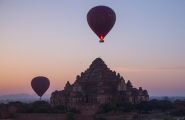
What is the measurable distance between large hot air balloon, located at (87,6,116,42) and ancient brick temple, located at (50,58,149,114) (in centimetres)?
1781

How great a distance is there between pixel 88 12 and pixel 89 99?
2202 centimetres

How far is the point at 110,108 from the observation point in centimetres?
3884

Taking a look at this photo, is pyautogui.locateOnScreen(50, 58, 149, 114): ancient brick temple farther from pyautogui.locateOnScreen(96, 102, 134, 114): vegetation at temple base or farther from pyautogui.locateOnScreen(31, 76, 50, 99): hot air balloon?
pyautogui.locateOnScreen(31, 76, 50, 99): hot air balloon

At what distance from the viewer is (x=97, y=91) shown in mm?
46625

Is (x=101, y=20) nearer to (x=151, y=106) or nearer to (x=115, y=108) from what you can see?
(x=115, y=108)

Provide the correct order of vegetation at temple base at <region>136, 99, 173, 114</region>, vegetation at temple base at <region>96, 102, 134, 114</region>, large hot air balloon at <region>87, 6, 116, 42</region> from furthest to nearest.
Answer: vegetation at temple base at <region>136, 99, 173, 114</region> < vegetation at temple base at <region>96, 102, 134, 114</region> < large hot air balloon at <region>87, 6, 116, 42</region>

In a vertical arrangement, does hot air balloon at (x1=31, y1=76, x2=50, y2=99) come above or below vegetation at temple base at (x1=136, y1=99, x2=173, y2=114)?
above

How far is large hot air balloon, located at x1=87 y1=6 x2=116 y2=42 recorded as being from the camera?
2781 centimetres

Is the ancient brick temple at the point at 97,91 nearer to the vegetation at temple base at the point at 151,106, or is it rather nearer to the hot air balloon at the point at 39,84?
the vegetation at temple base at the point at 151,106

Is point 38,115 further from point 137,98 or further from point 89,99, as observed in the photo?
point 137,98

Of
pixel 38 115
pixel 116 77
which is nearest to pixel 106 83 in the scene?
pixel 116 77

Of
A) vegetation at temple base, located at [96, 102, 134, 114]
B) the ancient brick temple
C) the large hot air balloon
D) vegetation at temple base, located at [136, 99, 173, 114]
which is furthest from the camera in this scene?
the ancient brick temple

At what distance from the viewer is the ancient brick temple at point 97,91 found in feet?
151

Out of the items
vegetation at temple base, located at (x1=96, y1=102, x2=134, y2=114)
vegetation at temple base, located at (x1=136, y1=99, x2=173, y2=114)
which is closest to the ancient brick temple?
vegetation at temple base, located at (x1=136, y1=99, x2=173, y2=114)
